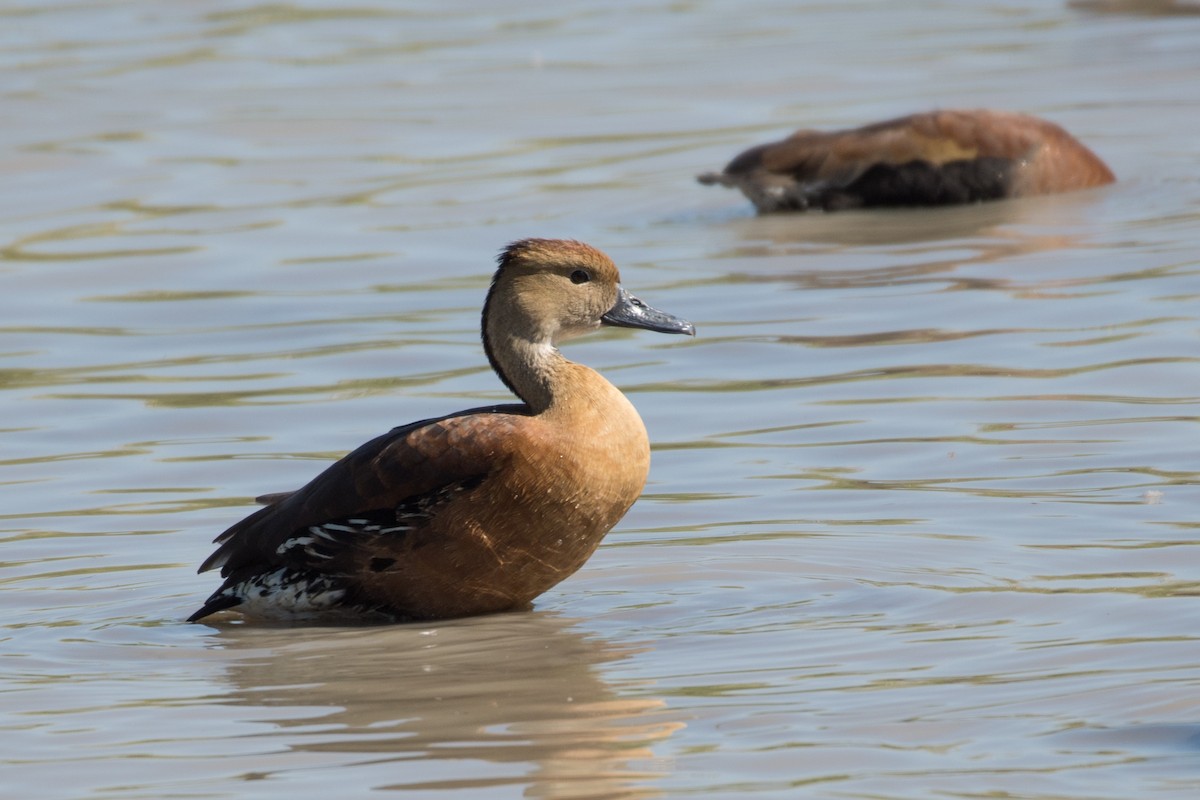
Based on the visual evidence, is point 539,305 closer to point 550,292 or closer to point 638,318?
point 550,292

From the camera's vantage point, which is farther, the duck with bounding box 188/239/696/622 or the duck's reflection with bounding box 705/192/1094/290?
the duck's reflection with bounding box 705/192/1094/290

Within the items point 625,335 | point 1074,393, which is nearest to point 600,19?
point 625,335

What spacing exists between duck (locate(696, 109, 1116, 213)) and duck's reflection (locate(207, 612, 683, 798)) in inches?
251

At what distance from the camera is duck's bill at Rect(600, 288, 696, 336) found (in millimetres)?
7176

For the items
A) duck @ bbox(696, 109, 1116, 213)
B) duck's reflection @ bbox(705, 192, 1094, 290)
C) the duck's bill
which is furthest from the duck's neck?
duck @ bbox(696, 109, 1116, 213)

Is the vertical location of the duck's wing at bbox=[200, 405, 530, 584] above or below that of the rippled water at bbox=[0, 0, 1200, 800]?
above

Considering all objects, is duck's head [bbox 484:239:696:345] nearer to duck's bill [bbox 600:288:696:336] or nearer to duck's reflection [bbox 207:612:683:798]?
duck's bill [bbox 600:288:696:336]

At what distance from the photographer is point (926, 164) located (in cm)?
1246

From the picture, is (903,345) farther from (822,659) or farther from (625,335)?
(822,659)

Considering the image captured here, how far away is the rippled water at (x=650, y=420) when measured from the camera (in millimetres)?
5312

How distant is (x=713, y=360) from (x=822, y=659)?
395cm

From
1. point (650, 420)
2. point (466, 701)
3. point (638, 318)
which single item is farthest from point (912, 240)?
point (466, 701)

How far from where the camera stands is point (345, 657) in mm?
6273

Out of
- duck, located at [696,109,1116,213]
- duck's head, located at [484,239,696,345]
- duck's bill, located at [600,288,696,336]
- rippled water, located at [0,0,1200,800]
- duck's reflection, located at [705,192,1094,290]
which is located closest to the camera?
rippled water, located at [0,0,1200,800]
